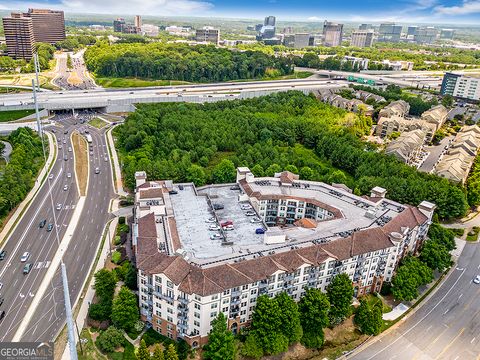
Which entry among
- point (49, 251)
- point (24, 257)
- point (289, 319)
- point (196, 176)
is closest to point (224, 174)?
point (196, 176)

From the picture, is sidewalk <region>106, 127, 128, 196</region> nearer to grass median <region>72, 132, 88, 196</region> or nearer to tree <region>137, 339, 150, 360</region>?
grass median <region>72, 132, 88, 196</region>

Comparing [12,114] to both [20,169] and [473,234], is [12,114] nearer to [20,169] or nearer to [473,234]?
[20,169]

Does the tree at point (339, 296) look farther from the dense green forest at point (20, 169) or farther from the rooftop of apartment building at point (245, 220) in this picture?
the dense green forest at point (20, 169)

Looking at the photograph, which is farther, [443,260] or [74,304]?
[443,260]

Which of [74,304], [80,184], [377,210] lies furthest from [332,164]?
[74,304]

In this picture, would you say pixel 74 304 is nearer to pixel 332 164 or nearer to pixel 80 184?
pixel 80 184

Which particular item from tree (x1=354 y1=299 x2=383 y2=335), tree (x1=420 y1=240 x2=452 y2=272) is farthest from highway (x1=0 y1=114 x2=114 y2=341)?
tree (x1=420 y1=240 x2=452 y2=272)
